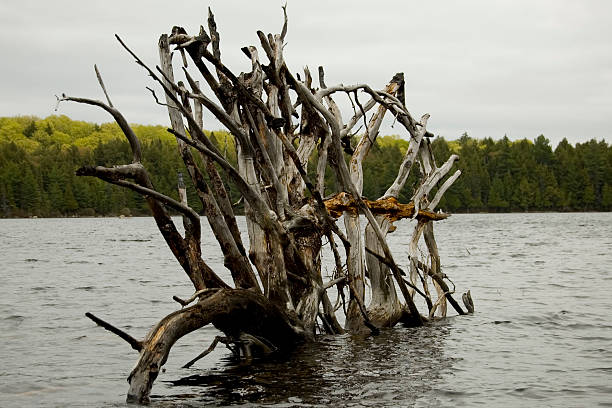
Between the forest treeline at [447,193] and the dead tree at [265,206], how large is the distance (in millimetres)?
120662

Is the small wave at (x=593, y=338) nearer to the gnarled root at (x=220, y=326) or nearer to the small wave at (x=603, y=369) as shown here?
the small wave at (x=603, y=369)

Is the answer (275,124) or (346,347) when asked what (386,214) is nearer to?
(346,347)

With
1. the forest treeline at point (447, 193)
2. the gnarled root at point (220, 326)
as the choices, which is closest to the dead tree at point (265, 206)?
the gnarled root at point (220, 326)

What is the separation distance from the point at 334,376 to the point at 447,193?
14619 cm

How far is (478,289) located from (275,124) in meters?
13.4

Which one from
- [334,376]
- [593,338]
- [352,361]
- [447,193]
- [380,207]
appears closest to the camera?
[334,376]

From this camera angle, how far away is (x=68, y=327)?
47.4 ft

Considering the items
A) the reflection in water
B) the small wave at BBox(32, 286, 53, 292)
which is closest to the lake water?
the reflection in water

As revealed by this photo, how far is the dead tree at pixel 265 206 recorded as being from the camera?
8469 millimetres

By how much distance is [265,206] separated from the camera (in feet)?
30.3

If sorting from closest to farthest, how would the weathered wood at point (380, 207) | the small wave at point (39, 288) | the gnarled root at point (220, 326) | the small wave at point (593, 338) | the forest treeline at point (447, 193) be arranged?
the gnarled root at point (220, 326)
the weathered wood at point (380, 207)
the small wave at point (593, 338)
the small wave at point (39, 288)
the forest treeline at point (447, 193)

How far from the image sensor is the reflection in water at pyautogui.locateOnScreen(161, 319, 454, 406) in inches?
322

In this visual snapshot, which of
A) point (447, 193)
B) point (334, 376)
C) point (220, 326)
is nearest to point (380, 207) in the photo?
point (334, 376)

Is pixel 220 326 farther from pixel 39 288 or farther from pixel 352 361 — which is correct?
pixel 39 288
